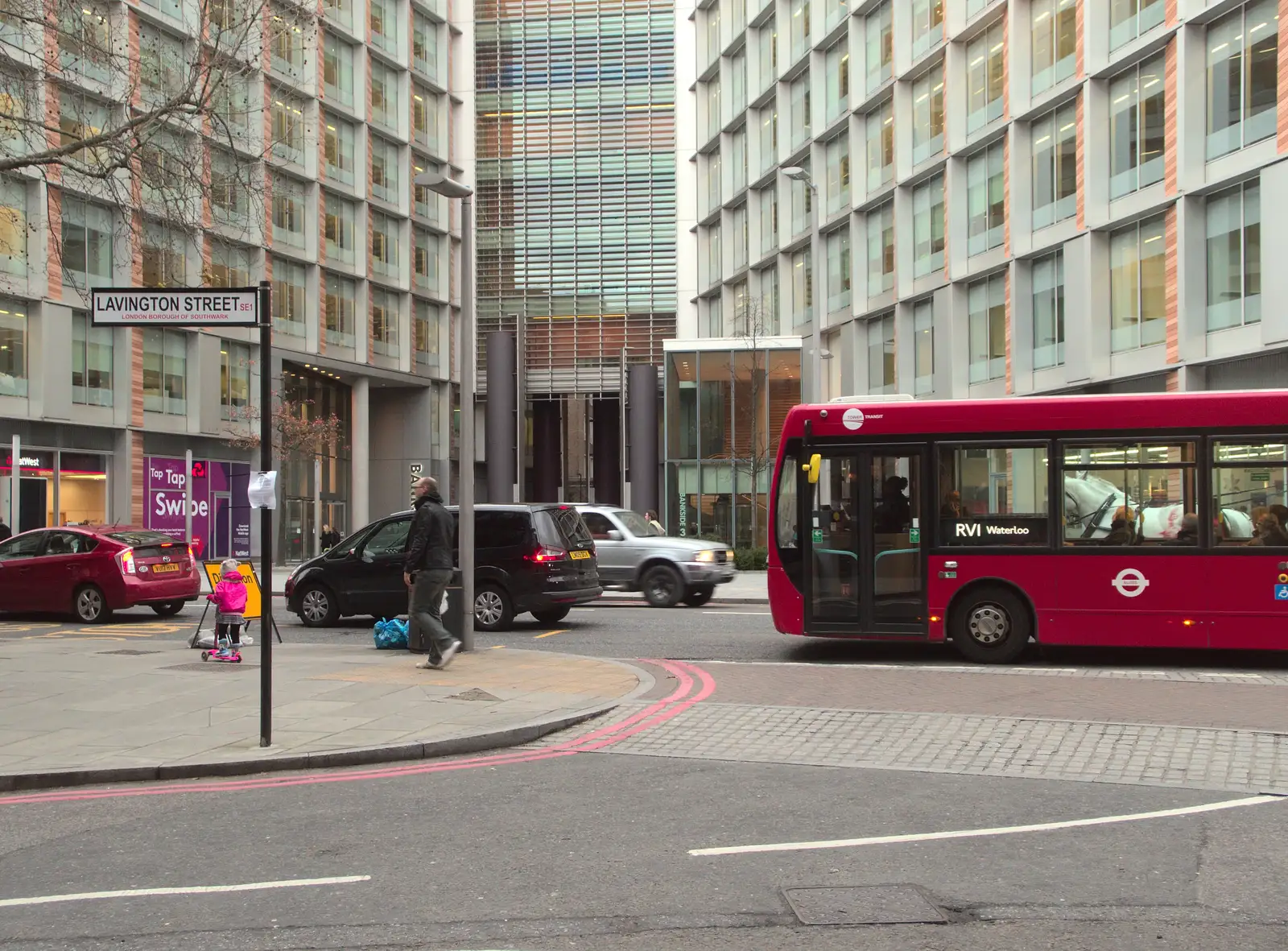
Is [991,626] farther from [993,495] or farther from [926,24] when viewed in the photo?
[926,24]

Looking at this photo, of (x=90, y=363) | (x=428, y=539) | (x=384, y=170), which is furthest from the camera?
(x=384, y=170)

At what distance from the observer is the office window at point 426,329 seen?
55938 mm

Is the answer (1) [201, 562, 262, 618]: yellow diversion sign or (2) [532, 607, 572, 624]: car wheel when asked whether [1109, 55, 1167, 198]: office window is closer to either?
(2) [532, 607, 572, 624]: car wheel

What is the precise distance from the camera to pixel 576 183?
61.2m

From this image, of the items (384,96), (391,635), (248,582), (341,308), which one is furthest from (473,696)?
(384,96)

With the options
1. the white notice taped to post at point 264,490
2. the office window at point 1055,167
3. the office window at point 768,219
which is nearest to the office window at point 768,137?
the office window at point 768,219

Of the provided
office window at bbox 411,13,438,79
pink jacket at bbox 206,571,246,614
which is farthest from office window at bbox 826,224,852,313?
pink jacket at bbox 206,571,246,614

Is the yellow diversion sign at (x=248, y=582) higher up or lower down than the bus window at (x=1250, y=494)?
lower down

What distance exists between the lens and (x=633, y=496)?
184ft

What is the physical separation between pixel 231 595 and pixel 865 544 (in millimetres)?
7022

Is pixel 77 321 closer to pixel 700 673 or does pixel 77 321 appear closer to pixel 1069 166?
pixel 1069 166

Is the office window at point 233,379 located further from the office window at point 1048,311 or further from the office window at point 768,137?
the office window at point 1048,311

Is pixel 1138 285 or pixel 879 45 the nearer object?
pixel 1138 285

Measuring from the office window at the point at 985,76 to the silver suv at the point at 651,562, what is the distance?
19.3 m
